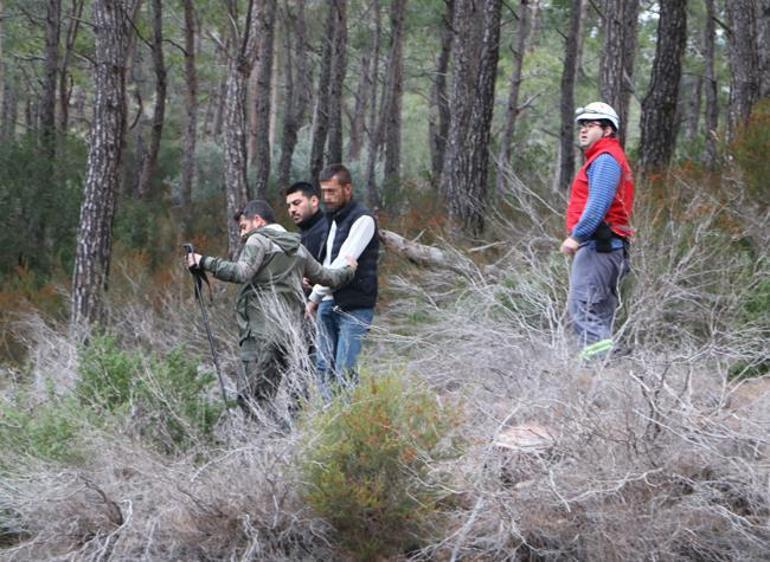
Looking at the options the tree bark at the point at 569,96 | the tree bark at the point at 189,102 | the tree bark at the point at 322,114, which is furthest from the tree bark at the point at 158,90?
the tree bark at the point at 569,96

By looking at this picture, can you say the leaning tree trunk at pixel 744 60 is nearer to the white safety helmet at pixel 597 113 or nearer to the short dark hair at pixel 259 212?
the white safety helmet at pixel 597 113

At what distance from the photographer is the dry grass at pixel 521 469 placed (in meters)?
5.60

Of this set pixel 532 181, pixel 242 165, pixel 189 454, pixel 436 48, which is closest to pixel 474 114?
pixel 532 181

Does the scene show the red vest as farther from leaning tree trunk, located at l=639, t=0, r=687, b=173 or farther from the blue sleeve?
leaning tree trunk, located at l=639, t=0, r=687, b=173

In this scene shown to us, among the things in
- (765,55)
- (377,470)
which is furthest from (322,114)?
(377,470)

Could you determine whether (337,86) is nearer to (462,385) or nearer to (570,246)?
(570,246)

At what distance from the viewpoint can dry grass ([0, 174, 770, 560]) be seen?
5598mm

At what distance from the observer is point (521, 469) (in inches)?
236

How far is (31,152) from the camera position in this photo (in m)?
19.7

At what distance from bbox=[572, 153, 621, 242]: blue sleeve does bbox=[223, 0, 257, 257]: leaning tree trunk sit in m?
5.58

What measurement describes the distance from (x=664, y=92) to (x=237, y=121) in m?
5.37

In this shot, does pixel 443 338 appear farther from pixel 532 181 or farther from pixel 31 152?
pixel 31 152

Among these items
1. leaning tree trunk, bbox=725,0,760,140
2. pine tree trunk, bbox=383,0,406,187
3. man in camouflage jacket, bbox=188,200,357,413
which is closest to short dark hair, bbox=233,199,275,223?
man in camouflage jacket, bbox=188,200,357,413

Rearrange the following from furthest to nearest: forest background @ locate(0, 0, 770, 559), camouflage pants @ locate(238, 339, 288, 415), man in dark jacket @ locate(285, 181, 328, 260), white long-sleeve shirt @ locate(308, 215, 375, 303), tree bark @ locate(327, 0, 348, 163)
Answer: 1. tree bark @ locate(327, 0, 348, 163)
2. man in dark jacket @ locate(285, 181, 328, 260)
3. white long-sleeve shirt @ locate(308, 215, 375, 303)
4. camouflage pants @ locate(238, 339, 288, 415)
5. forest background @ locate(0, 0, 770, 559)
